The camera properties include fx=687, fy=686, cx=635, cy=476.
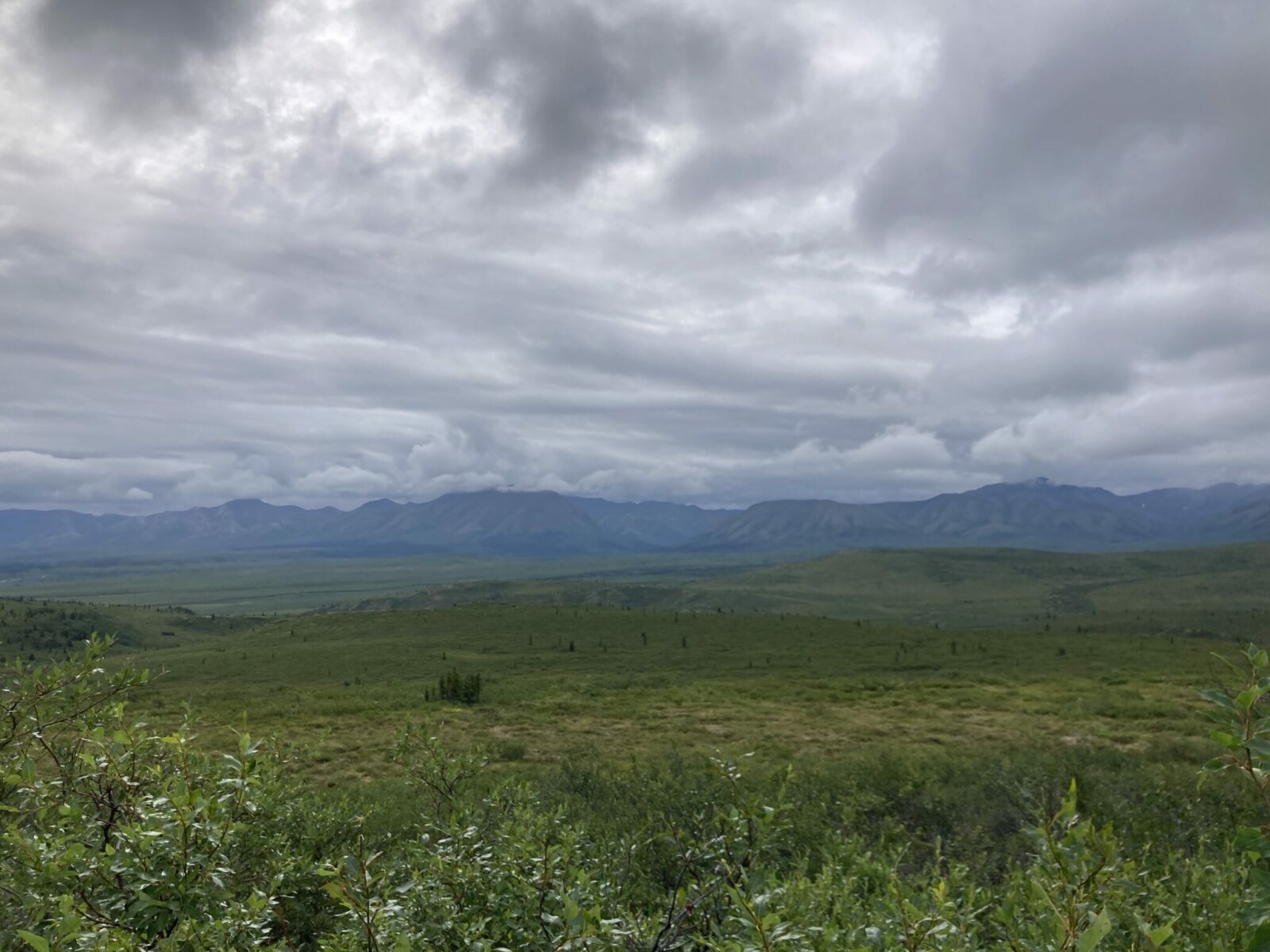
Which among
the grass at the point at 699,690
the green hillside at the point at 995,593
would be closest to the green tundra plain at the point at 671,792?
the grass at the point at 699,690

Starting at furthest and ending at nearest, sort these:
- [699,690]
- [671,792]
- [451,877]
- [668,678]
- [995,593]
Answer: [995,593], [668,678], [699,690], [671,792], [451,877]

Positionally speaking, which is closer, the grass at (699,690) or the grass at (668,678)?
the grass at (699,690)

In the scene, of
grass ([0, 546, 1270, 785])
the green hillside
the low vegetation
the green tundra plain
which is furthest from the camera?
the green hillside

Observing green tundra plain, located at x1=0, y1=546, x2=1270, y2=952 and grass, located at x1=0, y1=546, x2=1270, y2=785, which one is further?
grass, located at x1=0, y1=546, x2=1270, y2=785

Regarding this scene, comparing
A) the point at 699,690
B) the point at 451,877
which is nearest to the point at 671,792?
the point at 451,877

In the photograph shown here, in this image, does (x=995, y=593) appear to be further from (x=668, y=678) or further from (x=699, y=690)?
(x=699, y=690)

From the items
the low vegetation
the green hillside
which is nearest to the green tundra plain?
the low vegetation

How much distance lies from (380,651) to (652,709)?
1325 inches

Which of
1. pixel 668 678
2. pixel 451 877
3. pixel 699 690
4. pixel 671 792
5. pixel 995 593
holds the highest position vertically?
pixel 451 877

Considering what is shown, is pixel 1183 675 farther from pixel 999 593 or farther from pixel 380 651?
pixel 999 593

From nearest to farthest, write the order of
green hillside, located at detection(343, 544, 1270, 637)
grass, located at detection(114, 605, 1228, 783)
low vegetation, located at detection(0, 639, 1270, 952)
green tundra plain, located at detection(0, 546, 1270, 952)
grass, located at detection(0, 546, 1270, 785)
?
1. low vegetation, located at detection(0, 639, 1270, 952)
2. green tundra plain, located at detection(0, 546, 1270, 952)
3. grass, located at detection(114, 605, 1228, 783)
4. grass, located at detection(0, 546, 1270, 785)
5. green hillside, located at detection(343, 544, 1270, 637)

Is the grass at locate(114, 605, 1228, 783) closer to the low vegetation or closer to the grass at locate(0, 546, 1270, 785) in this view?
the grass at locate(0, 546, 1270, 785)

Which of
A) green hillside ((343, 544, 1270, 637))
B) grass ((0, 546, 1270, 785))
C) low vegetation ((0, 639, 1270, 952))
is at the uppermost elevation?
low vegetation ((0, 639, 1270, 952))

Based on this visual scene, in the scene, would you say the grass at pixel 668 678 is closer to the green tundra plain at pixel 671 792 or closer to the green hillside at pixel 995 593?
the green tundra plain at pixel 671 792
